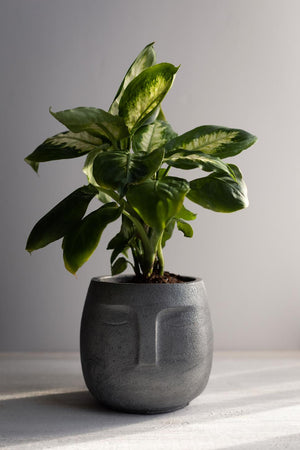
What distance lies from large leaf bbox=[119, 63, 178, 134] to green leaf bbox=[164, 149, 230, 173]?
11 centimetres

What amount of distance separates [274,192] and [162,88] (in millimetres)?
840

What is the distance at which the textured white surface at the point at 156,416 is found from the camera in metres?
1.06

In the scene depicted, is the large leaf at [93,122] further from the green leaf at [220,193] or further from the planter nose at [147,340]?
the planter nose at [147,340]

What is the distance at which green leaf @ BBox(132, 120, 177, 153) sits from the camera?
1238mm

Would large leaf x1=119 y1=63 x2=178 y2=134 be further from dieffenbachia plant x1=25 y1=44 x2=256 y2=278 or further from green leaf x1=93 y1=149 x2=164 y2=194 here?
green leaf x1=93 y1=149 x2=164 y2=194

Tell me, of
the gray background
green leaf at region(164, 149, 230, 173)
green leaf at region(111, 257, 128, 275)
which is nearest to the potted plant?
green leaf at region(164, 149, 230, 173)

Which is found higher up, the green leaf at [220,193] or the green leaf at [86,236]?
the green leaf at [220,193]

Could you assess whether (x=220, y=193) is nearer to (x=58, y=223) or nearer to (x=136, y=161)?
(x=136, y=161)

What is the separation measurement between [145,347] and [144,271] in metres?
0.18

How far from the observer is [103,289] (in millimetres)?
1204

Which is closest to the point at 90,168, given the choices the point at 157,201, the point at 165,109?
the point at 157,201

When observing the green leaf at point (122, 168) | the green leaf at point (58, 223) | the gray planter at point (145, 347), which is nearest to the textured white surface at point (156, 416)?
the gray planter at point (145, 347)

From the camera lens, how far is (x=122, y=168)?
1.01 m

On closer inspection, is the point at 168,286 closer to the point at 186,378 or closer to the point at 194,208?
the point at 186,378
